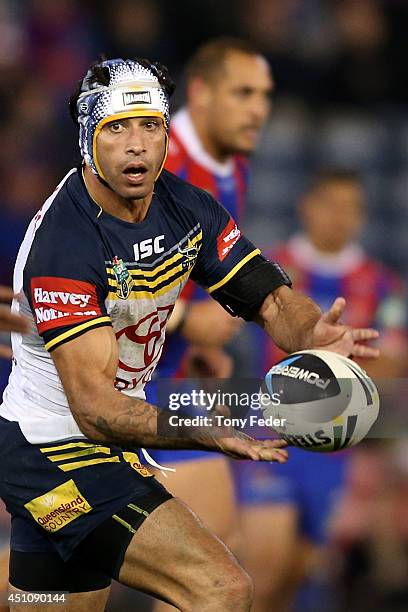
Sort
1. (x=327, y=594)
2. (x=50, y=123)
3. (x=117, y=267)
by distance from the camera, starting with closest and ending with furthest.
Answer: (x=117, y=267) → (x=327, y=594) → (x=50, y=123)

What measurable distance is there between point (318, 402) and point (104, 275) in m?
0.84

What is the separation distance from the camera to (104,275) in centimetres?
415

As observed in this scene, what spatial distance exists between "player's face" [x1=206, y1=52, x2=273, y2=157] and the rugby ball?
9.20 ft

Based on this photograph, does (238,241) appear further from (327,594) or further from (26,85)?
(26,85)

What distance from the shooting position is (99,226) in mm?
4223

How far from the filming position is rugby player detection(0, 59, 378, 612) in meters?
3.97

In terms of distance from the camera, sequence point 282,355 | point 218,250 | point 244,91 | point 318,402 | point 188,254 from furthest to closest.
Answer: point 282,355
point 244,91
point 218,250
point 188,254
point 318,402

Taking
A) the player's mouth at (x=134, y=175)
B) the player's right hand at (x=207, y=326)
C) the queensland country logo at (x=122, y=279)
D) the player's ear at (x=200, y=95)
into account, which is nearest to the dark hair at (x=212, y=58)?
the player's ear at (x=200, y=95)

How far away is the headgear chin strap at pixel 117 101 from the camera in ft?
13.9

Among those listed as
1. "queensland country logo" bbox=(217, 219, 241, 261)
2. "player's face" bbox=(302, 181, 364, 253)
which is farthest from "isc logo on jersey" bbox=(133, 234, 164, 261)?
"player's face" bbox=(302, 181, 364, 253)

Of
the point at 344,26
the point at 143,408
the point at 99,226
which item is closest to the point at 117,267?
the point at 99,226

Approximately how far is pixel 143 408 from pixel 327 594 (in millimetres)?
4273

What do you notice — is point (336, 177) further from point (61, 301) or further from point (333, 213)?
point (61, 301)

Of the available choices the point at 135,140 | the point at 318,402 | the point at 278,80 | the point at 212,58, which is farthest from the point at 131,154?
the point at 278,80
